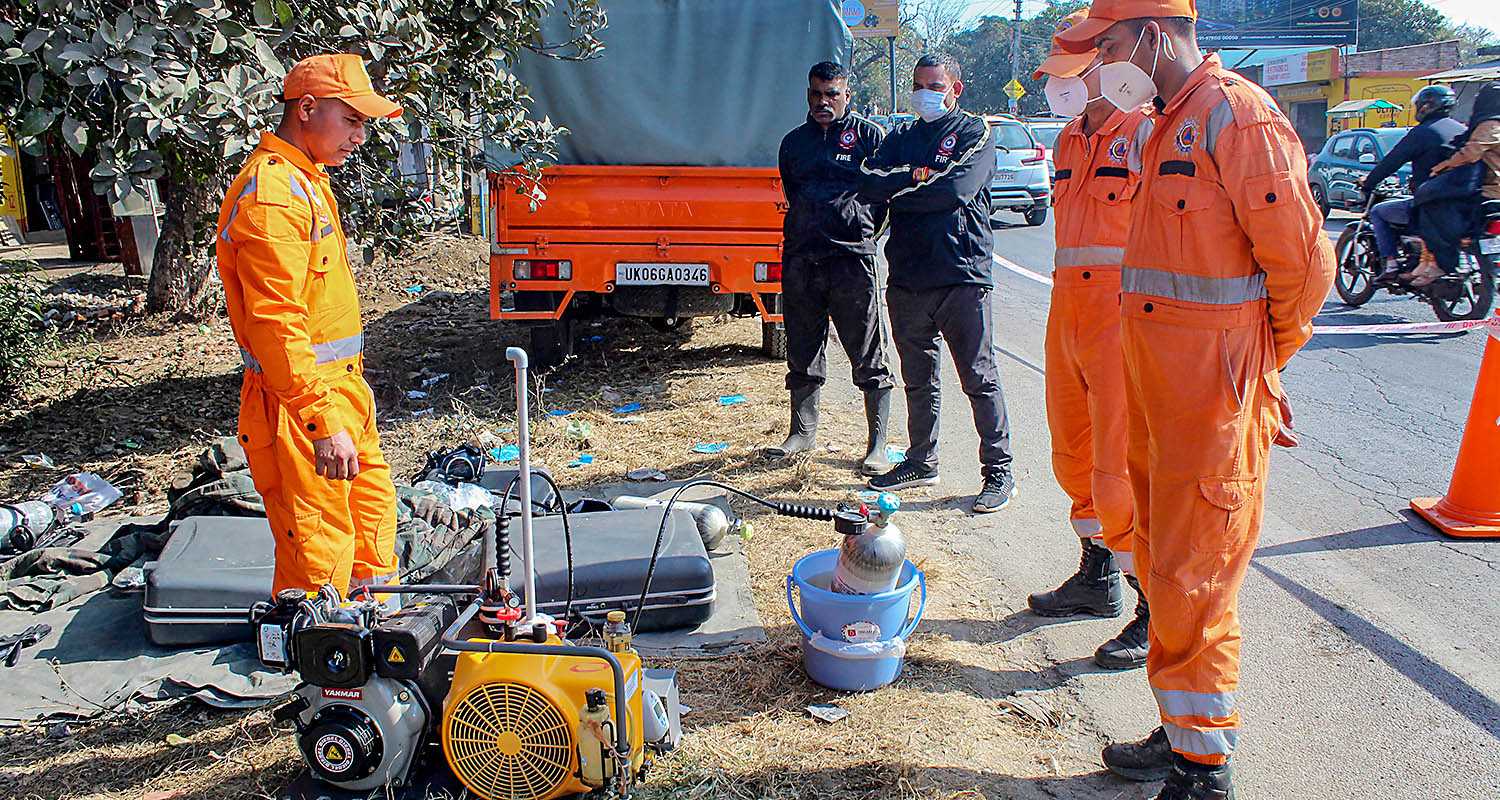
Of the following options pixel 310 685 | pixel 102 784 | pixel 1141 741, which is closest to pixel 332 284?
pixel 310 685

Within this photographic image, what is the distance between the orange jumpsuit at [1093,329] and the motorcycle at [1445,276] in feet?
19.9

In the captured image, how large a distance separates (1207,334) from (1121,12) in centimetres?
88

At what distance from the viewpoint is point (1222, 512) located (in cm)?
263

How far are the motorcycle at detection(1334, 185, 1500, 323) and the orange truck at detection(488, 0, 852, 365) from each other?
4942 mm

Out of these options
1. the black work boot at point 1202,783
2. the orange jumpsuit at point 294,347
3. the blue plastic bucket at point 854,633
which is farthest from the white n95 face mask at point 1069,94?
the orange jumpsuit at point 294,347

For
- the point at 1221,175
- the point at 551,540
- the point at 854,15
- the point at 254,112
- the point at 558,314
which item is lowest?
the point at 551,540

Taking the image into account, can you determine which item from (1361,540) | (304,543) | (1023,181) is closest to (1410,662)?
(1361,540)

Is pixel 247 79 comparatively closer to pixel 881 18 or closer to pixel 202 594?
pixel 202 594

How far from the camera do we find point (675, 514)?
4.40m

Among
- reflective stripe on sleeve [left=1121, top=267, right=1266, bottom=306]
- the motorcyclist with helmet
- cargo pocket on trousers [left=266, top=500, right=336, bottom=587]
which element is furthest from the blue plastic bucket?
the motorcyclist with helmet

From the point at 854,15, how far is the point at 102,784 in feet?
95.6

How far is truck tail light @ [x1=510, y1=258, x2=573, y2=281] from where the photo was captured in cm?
709

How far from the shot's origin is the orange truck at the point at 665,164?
712 cm

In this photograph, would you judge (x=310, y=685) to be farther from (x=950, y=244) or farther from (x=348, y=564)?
(x=950, y=244)
